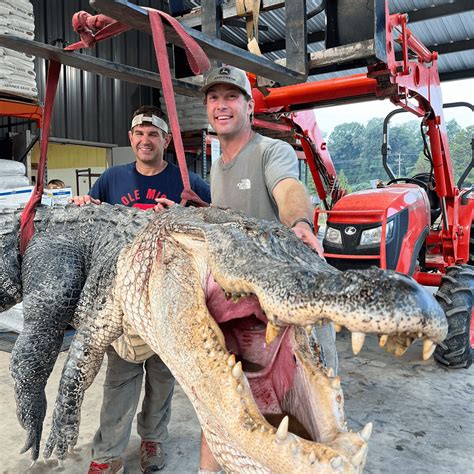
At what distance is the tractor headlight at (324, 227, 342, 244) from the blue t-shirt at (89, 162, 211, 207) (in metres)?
1.11

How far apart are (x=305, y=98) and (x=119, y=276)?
2.43 m

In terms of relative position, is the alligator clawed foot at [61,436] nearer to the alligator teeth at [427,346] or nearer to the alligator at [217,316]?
the alligator at [217,316]

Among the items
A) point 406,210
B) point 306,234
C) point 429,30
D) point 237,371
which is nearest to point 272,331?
point 237,371

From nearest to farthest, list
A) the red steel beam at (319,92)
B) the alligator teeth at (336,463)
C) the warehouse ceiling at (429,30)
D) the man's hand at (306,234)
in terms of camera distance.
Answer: the alligator teeth at (336,463), the man's hand at (306,234), the red steel beam at (319,92), the warehouse ceiling at (429,30)

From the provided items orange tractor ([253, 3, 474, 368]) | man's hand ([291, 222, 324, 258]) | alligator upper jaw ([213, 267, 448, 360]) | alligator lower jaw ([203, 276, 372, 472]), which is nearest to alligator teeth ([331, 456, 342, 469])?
alligator lower jaw ([203, 276, 372, 472])

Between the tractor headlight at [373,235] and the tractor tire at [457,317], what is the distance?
0.72 metres

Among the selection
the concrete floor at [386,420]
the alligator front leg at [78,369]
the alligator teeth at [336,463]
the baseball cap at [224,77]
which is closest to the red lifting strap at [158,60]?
the alligator front leg at [78,369]

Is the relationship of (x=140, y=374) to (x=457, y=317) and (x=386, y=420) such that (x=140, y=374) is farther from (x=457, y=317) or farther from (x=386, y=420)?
(x=457, y=317)

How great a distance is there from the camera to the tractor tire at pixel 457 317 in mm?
3314

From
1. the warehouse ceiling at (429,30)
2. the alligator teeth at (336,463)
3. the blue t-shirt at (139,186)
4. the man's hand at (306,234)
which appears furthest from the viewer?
the warehouse ceiling at (429,30)

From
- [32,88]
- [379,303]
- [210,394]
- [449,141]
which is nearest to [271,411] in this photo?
[210,394]

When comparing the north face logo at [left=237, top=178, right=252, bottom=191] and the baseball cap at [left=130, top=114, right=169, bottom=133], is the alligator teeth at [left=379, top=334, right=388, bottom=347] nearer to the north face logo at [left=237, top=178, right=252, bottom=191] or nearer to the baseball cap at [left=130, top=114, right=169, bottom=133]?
the north face logo at [left=237, top=178, right=252, bottom=191]

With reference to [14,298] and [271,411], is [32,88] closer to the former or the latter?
[14,298]

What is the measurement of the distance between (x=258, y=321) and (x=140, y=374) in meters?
A: 1.15
